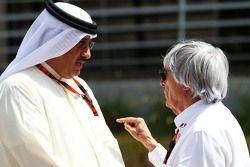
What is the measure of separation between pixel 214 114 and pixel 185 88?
0.19 metres

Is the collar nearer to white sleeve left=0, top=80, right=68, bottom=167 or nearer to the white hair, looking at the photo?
the white hair

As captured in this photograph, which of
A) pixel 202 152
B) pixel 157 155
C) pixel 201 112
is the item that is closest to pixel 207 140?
pixel 202 152

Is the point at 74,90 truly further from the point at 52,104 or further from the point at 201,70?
the point at 201,70

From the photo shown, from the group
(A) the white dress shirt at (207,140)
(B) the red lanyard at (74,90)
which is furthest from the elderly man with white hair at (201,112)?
(B) the red lanyard at (74,90)

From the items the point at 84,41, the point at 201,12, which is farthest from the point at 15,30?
the point at 84,41

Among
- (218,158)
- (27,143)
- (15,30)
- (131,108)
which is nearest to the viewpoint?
(218,158)

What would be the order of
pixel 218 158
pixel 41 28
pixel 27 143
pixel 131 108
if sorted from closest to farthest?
1. pixel 218 158
2. pixel 27 143
3. pixel 41 28
4. pixel 131 108

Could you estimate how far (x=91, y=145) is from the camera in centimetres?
412

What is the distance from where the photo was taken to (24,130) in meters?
3.83

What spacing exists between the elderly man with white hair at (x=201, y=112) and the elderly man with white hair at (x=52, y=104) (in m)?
0.63

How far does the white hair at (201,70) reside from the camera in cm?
345

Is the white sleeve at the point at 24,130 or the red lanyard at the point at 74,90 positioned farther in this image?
the red lanyard at the point at 74,90

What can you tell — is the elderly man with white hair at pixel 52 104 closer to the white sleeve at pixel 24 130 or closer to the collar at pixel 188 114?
the white sleeve at pixel 24 130

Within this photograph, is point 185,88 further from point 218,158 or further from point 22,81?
point 22,81
